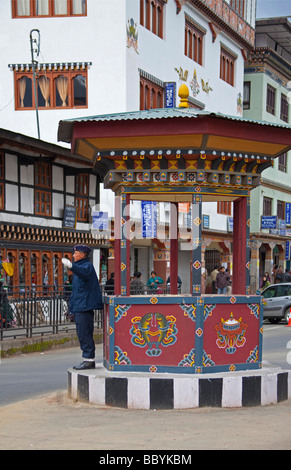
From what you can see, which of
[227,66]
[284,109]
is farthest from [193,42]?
[284,109]

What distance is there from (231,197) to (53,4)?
70.4ft

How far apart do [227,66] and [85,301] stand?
32.8 meters

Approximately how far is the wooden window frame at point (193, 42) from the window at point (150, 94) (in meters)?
3.52

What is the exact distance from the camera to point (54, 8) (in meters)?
29.4

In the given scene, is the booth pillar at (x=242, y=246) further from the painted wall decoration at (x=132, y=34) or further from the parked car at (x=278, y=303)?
the painted wall decoration at (x=132, y=34)

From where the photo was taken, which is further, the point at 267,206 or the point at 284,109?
the point at 284,109

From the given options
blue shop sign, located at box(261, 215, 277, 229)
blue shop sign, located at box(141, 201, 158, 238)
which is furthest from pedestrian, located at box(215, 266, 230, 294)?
blue shop sign, located at box(261, 215, 277, 229)

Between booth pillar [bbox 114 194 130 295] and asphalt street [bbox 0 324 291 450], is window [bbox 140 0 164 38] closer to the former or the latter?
booth pillar [bbox 114 194 130 295]

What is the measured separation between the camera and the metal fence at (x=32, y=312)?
1658 cm

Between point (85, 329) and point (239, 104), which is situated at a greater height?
point (239, 104)

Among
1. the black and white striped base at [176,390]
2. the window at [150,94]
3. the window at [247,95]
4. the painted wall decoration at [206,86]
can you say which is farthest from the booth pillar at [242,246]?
the window at [247,95]

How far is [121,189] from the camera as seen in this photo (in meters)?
9.67

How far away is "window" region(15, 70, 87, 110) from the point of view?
29500 mm

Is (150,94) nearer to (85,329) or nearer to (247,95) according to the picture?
(247,95)
